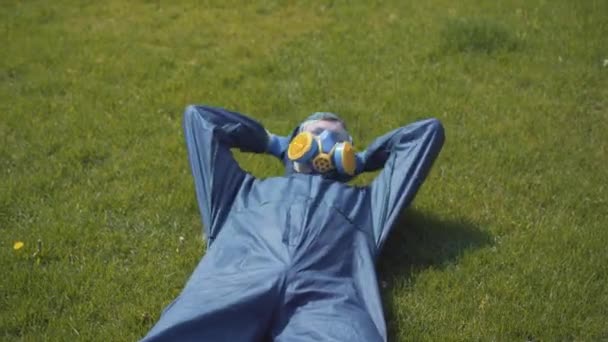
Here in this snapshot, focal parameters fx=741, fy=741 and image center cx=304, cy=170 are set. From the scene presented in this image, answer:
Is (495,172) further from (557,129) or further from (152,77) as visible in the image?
(152,77)

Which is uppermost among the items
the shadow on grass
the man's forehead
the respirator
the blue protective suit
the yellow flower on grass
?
the man's forehead

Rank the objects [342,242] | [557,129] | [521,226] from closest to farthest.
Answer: [342,242]
[521,226]
[557,129]

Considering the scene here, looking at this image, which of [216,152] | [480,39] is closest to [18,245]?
[216,152]

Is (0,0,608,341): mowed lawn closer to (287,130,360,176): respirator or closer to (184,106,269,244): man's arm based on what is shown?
(184,106,269,244): man's arm

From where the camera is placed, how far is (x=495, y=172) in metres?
5.84

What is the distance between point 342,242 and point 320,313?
59 centimetres

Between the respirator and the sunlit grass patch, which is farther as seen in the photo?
the sunlit grass patch

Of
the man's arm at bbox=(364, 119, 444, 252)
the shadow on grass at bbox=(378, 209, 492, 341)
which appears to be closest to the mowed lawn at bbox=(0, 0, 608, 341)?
the shadow on grass at bbox=(378, 209, 492, 341)

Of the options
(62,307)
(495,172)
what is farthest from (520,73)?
(62,307)

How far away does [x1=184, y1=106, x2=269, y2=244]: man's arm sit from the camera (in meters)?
4.76

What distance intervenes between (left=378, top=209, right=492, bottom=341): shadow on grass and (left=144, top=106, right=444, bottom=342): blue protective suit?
0.38 meters

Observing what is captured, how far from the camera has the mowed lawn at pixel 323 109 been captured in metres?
4.55

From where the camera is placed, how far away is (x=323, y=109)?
6.81 m

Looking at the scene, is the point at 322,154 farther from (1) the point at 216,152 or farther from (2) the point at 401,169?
(1) the point at 216,152
